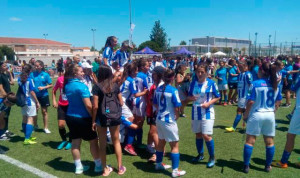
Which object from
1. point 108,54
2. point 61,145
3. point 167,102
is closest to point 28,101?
point 61,145

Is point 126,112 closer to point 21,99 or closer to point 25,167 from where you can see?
point 25,167

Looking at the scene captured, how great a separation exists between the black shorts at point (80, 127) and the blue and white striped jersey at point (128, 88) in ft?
3.71

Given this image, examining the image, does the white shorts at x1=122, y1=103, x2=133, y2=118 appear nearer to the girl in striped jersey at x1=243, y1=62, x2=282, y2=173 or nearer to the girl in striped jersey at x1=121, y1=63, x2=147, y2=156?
the girl in striped jersey at x1=121, y1=63, x2=147, y2=156

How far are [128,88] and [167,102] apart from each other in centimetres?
133

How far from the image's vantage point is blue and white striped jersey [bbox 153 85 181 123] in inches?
147

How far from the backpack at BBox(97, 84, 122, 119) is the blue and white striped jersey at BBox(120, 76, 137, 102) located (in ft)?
2.80

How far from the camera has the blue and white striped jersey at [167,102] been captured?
373 centimetres

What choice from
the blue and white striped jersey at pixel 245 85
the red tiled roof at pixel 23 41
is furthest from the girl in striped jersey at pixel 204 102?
the red tiled roof at pixel 23 41

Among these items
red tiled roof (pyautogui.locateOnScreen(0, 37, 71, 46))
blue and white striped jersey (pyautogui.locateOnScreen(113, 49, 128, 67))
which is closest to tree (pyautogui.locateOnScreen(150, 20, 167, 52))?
red tiled roof (pyautogui.locateOnScreen(0, 37, 71, 46))

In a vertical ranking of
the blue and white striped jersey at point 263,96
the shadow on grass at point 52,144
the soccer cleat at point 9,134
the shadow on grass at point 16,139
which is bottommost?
the shadow on grass at point 52,144

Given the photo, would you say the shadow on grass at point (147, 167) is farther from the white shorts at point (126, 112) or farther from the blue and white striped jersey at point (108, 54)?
the blue and white striped jersey at point (108, 54)

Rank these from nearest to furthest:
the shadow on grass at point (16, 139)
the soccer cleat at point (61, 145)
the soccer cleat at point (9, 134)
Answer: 1. the soccer cleat at point (61, 145)
2. the shadow on grass at point (16, 139)
3. the soccer cleat at point (9, 134)

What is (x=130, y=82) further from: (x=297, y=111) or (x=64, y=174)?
(x=297, y=111)

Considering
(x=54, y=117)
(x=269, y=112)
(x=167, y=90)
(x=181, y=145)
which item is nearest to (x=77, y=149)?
(x=167, y=90)
